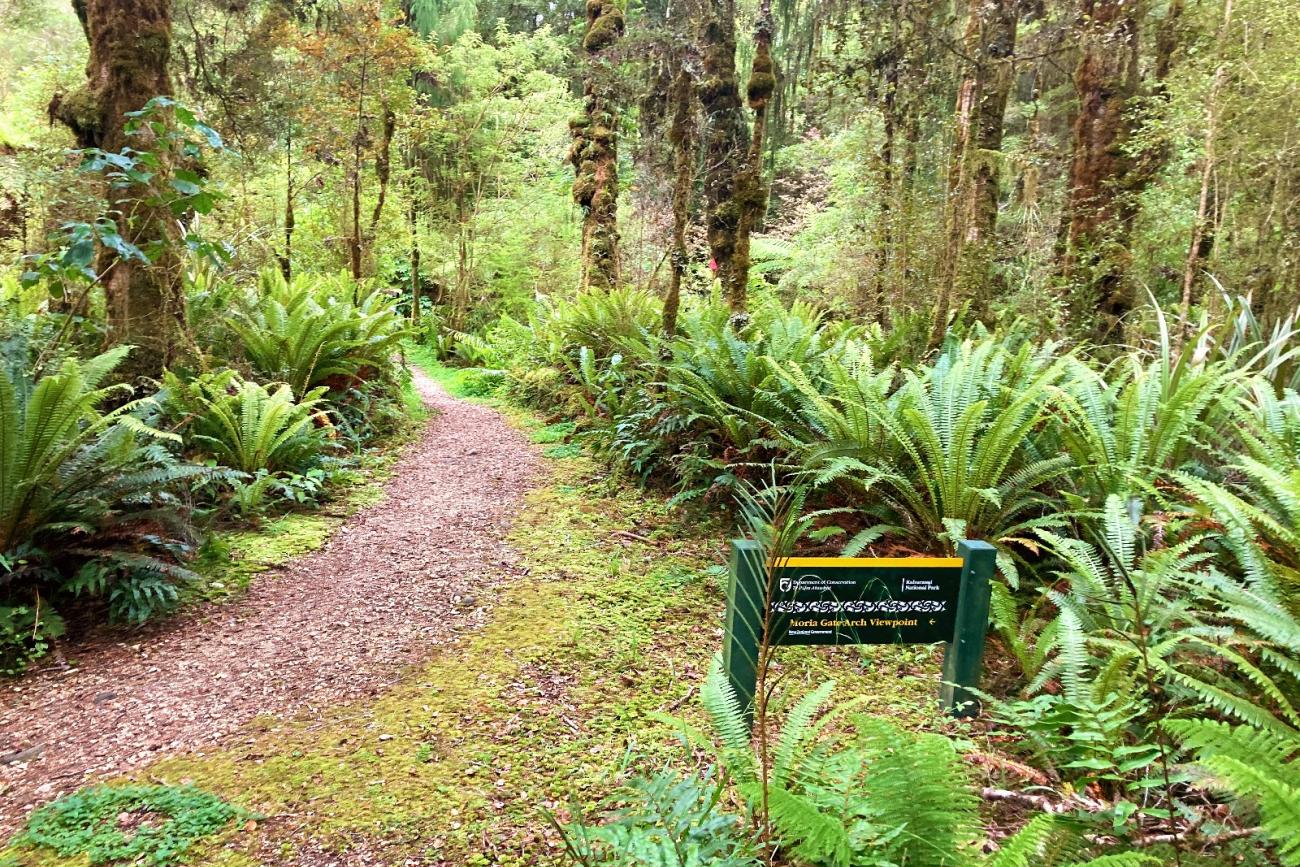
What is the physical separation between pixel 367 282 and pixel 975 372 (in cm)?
809

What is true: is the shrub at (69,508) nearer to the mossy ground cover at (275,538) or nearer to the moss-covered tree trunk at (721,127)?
the mossy ground cover at (275,538)

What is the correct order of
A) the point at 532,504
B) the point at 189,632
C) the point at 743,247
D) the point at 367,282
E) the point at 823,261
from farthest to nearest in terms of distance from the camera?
1. the point at 823,261
2. the point at 367,282
3. the point at 743,247
4. the point at 532,504
5. the point at 189,632

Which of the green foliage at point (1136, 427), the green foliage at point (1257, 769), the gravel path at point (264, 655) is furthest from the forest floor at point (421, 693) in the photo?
the green foliage at point (1136, 427)

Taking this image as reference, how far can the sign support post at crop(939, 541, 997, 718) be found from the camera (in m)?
2.29

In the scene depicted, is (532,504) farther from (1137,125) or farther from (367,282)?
(1137,125)

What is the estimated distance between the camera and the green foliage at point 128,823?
6.08 feet

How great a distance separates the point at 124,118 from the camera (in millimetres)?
4414

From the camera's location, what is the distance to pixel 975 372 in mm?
3521

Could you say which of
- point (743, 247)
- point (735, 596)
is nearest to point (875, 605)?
point (735, 596)

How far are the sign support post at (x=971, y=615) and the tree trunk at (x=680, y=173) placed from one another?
4.19m

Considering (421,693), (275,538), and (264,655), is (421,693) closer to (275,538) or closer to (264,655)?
(264,655)

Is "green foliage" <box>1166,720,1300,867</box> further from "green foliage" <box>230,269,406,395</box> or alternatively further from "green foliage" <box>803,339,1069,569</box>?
"green foliage" <box>230,269,406,395</box>

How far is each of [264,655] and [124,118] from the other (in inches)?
144

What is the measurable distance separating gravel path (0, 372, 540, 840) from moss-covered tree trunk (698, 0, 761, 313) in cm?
431
